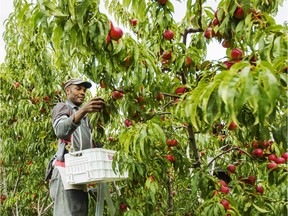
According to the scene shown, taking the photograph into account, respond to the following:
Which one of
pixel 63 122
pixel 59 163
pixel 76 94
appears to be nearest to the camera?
pixel 63 122

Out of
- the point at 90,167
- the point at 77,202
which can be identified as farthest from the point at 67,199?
the point at 90,167

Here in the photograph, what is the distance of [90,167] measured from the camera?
2082 millimetres

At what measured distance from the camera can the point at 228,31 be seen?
6.26 ft

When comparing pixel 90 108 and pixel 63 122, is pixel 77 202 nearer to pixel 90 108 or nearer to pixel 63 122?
pixel 63 122

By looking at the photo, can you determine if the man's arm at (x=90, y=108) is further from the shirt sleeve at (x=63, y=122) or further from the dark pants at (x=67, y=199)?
the dark pants at (x=67, y=199)

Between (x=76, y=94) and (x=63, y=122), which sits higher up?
(x=76, y=94)

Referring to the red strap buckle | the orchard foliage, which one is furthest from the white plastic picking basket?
the red strap buckle

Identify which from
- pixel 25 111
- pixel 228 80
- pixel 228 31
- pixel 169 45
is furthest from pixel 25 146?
pixel 228 80

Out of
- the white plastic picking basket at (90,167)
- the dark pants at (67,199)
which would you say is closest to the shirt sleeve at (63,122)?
the white plastic picking basket at (90,167)

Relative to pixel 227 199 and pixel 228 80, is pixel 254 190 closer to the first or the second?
pixel 227 199

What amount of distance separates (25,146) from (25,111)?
2.10ft

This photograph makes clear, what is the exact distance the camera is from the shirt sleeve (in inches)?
85.3

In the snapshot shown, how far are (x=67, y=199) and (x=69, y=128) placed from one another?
460 mm

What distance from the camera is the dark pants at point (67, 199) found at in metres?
2.36
